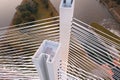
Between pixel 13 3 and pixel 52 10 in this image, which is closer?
pixel 52 10

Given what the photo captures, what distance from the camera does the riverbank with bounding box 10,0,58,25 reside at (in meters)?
2.38

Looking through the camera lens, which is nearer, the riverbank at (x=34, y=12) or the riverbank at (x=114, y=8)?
the riverbank at (x=34, y=12)

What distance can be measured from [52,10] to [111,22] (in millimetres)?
607

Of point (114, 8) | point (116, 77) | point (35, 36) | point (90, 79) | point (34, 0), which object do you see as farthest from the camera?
point (114, 8)

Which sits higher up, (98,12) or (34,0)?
(34,0)

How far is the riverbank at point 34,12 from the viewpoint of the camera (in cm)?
238

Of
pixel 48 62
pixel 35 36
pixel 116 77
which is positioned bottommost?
pixel 116 77

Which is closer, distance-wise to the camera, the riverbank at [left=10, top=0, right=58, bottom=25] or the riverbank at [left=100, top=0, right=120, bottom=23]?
the riverbank at [left=10, top=0, right=58, bottom=25]

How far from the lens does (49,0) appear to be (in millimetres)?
2621

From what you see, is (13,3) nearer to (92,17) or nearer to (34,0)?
(34,0)

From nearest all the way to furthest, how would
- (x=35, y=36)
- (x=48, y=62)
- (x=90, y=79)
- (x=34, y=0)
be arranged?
(x=48, y=62)
(x=90, y=79)
(x=35, y=36)
(x=34, y=0)

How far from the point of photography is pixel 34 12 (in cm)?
242

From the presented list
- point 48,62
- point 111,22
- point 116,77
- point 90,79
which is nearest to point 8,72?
point 90,79

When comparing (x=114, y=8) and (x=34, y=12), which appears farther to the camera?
(x=114, y=8)
